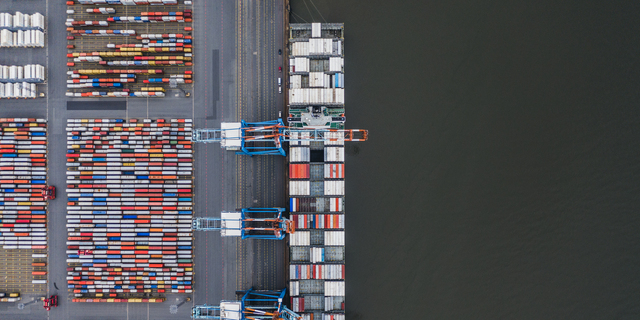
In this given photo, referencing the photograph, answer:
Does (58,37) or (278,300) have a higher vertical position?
(58,37)

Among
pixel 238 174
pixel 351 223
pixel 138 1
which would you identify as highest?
pixel 138 1

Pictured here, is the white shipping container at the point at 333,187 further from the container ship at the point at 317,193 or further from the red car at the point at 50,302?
the red car at the point at 50,302

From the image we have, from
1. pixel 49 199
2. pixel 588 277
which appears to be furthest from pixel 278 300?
pixel 588 277

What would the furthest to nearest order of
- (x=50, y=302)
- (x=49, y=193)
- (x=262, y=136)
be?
(x=50, y=302)
(x=49, y=193)
(x=262, y=136)

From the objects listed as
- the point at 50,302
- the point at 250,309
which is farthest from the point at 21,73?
the point at 250,309

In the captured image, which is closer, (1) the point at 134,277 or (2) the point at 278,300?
(2) the point at 278,300

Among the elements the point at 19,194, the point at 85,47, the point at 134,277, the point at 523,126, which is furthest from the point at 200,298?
the point at 523,126

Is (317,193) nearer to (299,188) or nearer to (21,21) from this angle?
(299,188)

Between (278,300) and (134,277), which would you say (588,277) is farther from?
(134,277)
